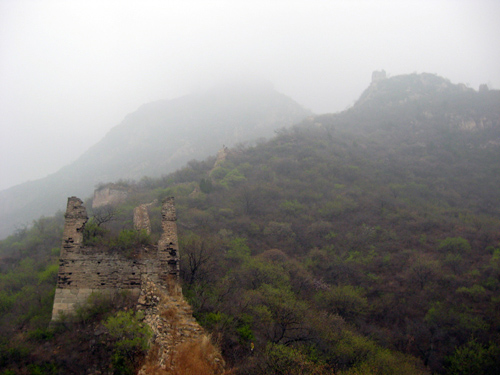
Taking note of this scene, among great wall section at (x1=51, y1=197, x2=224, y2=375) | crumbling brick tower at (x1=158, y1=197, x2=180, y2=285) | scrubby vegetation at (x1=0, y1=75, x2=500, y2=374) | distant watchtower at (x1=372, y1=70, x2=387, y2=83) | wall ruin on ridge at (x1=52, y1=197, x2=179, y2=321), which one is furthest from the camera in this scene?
distant watchtower at (x1=372, y1=70, x2=387, y2=83)

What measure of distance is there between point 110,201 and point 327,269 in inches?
1133

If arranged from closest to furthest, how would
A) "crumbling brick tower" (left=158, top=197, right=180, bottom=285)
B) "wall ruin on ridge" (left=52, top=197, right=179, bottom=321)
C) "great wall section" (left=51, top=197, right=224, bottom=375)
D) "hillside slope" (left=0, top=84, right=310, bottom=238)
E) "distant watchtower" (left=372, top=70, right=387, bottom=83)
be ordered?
"great wall section" (left=51, top=197, right=224, bottom=375)
"wall ruin on ridge" (left=52, top=197, right=179, bottom=321)
"crumbling brick tower" (left=158, top=197, right=180, bottom=285)
"hillside slope" (left=0, top=84, right=310, bottom=238)
"distant watchtower" (left=372, top=70, right=387, bottom=83)

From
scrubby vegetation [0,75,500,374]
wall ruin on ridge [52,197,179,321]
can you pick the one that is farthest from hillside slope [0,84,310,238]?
wall ruin on ridge [52,197,179,321]

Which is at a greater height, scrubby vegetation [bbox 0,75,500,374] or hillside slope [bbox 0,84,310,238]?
hillside slope [bbox 0,84,310,238]

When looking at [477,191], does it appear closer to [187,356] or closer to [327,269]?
[327,269]

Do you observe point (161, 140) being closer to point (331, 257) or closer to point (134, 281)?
point (331, 257)

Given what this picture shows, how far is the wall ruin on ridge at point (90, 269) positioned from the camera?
8664mm

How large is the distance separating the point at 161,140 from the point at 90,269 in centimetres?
9137

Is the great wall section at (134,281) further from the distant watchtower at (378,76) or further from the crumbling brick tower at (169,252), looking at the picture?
the distant watchtower at (378,76)

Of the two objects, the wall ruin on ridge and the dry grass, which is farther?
the wall ruin on ridge

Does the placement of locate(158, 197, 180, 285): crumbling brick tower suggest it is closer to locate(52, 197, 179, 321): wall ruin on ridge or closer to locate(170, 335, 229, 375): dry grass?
locate(52, 197, 179, 321): wall ruin on ridge

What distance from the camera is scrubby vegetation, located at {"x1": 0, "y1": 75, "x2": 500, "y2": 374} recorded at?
445 inches

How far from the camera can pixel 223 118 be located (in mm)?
106125

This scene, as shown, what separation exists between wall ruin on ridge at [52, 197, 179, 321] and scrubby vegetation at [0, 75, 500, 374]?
1.07 meters
